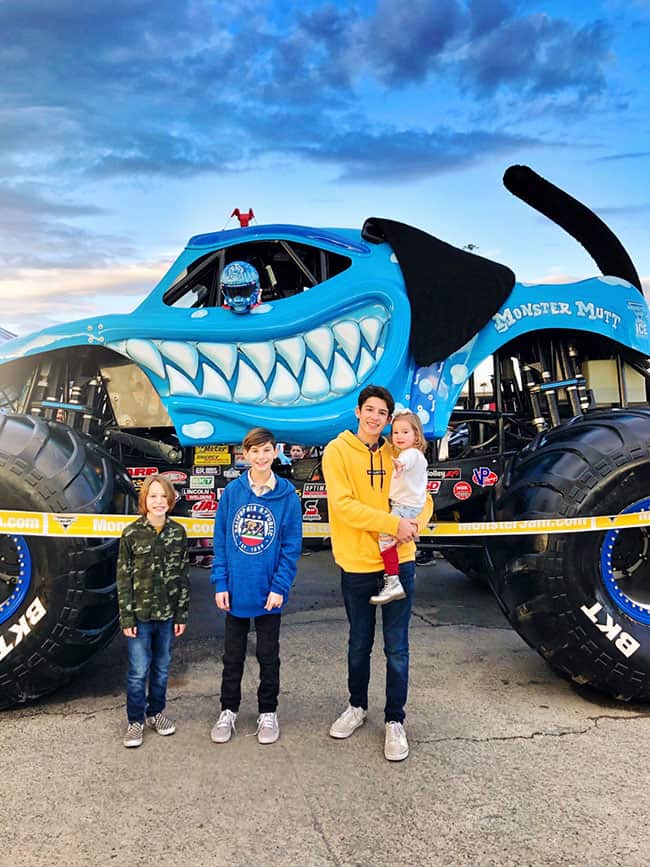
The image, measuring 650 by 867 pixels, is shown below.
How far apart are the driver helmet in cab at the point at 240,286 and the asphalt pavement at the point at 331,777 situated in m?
2.15

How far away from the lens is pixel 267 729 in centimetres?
332

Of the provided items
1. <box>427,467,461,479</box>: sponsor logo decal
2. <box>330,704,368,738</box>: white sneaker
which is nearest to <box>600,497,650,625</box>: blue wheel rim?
<box>427,467,461,479</box>: sponsor logo decal

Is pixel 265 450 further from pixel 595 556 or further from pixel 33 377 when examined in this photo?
pixel 33 377

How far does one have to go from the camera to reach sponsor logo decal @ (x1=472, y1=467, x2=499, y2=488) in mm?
4855

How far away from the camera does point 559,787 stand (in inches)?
114

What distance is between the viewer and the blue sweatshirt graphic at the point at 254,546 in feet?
11.0

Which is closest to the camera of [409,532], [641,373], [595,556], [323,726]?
[409,532]

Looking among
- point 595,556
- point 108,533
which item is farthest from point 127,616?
point 595,556

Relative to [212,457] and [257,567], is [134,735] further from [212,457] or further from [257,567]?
[212,457]

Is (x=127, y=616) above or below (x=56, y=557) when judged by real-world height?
below

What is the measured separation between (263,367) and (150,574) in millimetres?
1485

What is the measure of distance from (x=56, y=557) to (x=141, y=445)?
69.3 inches

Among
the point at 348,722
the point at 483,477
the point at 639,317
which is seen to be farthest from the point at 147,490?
the point at 639,317

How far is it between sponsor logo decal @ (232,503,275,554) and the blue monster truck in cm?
79
